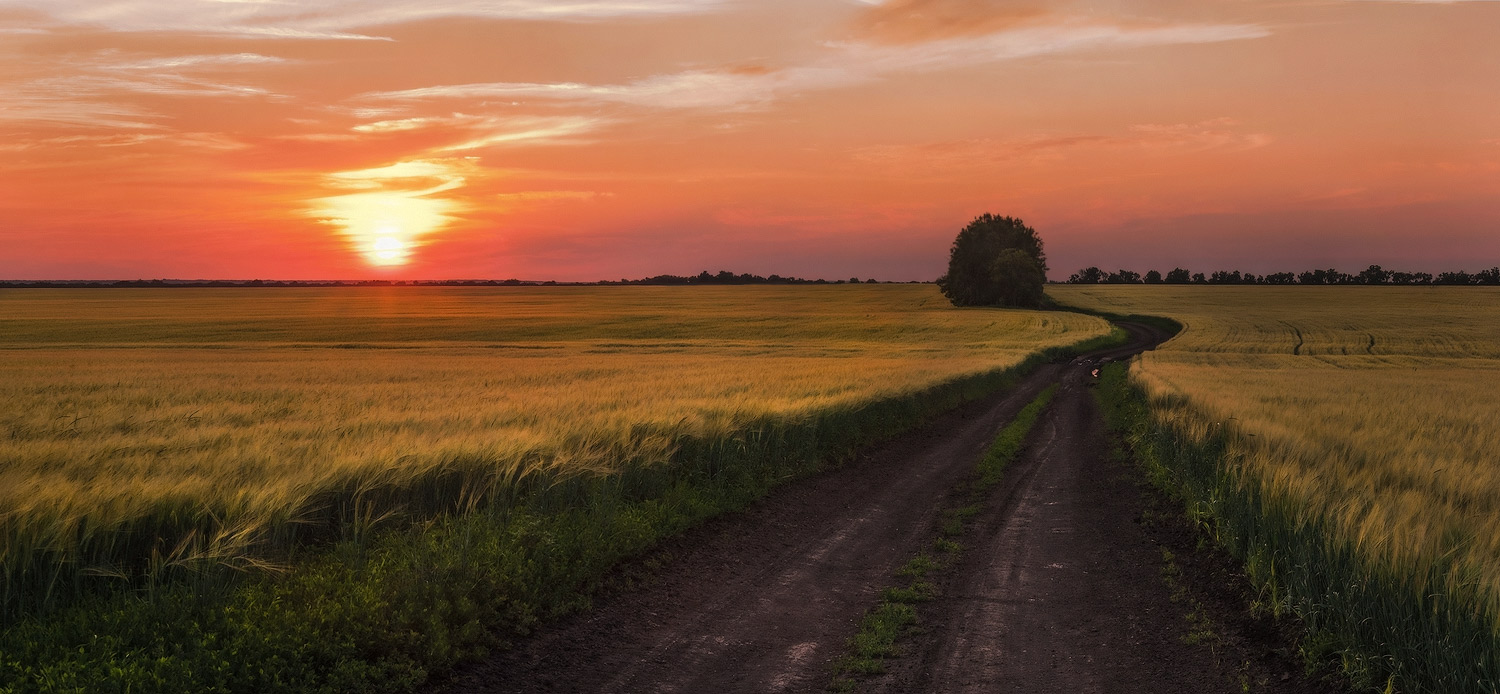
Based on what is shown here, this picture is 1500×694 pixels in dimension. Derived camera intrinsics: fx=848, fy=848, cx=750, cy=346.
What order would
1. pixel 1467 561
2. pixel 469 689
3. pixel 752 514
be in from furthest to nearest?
pixel 752 514
pixel 469 689
pixel 1467 561

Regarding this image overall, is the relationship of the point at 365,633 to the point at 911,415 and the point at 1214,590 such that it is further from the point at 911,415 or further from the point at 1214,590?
the point at 911,415

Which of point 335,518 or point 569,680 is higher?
point 335,518

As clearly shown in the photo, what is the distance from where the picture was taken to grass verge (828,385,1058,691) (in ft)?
20.2

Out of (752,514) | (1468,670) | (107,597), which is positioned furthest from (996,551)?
(107,597)

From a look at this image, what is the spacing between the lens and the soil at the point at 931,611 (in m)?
6.02

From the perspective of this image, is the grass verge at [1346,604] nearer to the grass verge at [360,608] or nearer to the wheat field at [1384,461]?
the wheat field at [1384,461]

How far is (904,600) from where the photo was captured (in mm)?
7609

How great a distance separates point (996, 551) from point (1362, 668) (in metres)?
4.00

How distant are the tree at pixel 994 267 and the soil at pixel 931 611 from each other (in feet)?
308

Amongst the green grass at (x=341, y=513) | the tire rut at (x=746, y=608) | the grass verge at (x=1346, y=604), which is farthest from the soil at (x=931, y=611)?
the green grass at (x=341, y=513)

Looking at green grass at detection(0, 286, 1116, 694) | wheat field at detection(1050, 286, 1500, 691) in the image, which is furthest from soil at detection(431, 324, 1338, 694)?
wheat field at detection(1050, 286, 1500, 691)

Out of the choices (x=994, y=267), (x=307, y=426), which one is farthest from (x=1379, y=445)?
(x=994, y=267)

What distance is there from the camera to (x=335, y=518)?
7.76 m

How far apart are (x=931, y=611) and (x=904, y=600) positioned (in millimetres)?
344
